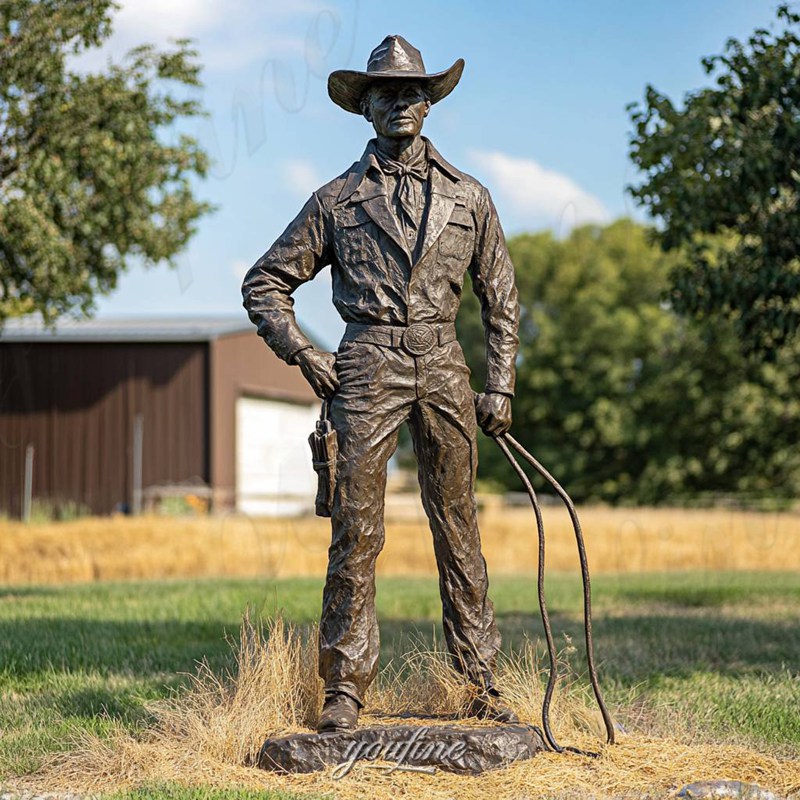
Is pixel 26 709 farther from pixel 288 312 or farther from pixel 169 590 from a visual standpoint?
pixel 169 590

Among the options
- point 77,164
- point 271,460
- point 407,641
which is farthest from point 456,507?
point 271,460

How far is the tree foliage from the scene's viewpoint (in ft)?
97.3

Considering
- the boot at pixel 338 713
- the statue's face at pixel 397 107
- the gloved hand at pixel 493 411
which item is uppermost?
the statue's face at pixel 397 107

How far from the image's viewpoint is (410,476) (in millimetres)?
41094

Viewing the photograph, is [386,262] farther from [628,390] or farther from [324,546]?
[628,390]

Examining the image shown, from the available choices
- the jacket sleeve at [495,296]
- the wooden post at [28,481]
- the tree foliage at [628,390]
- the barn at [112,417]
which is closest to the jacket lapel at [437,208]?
the jacket sleeve at [495,296]

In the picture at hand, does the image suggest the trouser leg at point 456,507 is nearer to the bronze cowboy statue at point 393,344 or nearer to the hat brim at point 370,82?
the bronze cowboy statue at point 393,344

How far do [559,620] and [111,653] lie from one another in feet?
13.8

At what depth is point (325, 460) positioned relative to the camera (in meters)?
5.67

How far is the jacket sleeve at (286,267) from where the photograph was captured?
5918 mm

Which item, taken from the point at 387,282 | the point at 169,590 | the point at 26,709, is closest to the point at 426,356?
the point at 387,282

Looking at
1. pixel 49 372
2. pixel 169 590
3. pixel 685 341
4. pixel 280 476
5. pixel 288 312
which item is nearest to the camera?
pixel 288 312

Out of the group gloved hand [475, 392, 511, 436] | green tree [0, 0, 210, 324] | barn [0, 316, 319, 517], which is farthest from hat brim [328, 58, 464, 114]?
barn [0, 316, 319, 517]

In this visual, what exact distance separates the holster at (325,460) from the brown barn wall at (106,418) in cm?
1807
